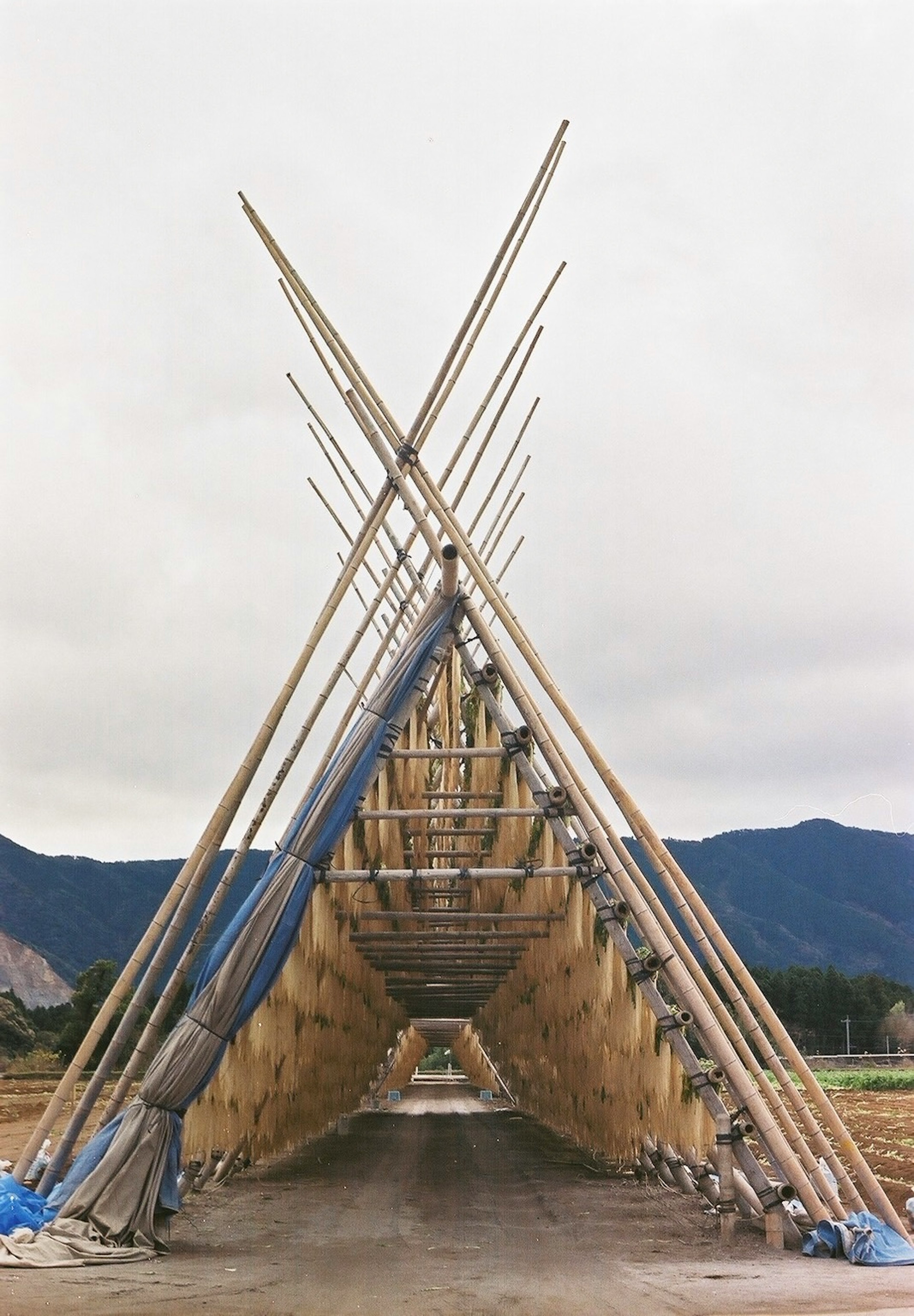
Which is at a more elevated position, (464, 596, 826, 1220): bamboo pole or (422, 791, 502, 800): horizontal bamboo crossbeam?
(422, 791, 502, 800): horizontal bamboo crossbeam

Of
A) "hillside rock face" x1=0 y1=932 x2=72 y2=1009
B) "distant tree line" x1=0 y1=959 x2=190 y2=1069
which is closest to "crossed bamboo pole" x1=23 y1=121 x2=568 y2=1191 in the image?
"distant tree line" x1=0 y1=959 x2=190 y2=1069

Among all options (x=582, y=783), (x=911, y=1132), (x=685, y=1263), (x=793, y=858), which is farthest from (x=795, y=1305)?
(x=793, y=858)

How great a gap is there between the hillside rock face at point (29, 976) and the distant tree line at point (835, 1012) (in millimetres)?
38126

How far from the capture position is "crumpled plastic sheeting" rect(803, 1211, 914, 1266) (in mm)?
10281

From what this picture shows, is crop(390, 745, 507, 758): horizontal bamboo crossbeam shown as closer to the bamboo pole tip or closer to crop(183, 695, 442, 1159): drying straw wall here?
crop(183, 695, 442, 1159): drying straw wall

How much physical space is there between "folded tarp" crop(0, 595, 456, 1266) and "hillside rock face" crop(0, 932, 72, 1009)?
67687 millimetres

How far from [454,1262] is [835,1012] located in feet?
179

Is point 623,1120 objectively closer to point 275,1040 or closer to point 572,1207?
point 572,1207

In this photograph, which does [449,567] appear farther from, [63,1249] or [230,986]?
[63,1249]

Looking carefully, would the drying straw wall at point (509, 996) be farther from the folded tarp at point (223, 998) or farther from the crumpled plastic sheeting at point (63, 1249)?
the crumpled plastic sheeting at point (63, 1249)

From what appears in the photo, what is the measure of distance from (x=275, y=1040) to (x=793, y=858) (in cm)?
12355

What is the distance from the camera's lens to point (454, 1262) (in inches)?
407

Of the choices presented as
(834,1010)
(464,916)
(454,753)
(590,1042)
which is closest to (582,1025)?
(590,1042)

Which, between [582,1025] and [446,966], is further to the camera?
[446,966]
